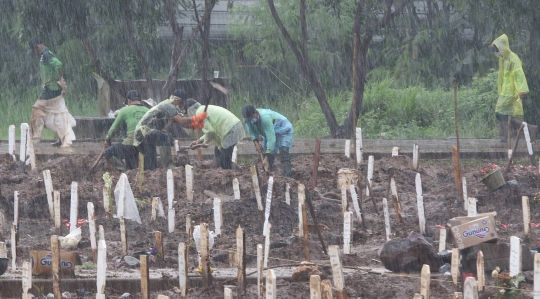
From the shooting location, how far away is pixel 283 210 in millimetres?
10297

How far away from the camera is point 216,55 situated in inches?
798

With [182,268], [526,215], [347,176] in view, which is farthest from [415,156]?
[182,268]

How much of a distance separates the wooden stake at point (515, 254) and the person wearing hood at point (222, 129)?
6763 millimetres

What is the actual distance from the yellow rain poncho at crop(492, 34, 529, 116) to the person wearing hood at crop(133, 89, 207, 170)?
438cm

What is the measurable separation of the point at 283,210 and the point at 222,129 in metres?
2.88

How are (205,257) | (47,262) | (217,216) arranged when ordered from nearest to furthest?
1. (205,257)
2. (47,262)
3. (217,216)

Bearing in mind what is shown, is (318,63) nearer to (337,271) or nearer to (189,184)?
(189,184)

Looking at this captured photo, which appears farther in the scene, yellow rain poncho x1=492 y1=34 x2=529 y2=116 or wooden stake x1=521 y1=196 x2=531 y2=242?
yellow rain poncho x1=492 y1=34 x2=529 y2=116

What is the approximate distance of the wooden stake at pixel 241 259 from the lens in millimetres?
6699

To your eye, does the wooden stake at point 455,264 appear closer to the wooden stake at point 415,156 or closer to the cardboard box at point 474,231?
the cardboard box at point 474,231

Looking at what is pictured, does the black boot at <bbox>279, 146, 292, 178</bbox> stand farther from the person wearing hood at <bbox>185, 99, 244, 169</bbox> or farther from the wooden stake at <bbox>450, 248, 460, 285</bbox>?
the wooden stake at <bbox>450, 248, 460, 285</bbox>

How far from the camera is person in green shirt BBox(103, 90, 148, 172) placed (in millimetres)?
13125

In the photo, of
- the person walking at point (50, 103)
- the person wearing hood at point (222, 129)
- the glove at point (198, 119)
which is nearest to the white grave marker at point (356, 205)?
the person wearing hood at point (222, 129)

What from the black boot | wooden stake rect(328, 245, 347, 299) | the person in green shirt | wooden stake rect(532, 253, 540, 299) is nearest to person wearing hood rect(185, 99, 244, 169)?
the black boot
